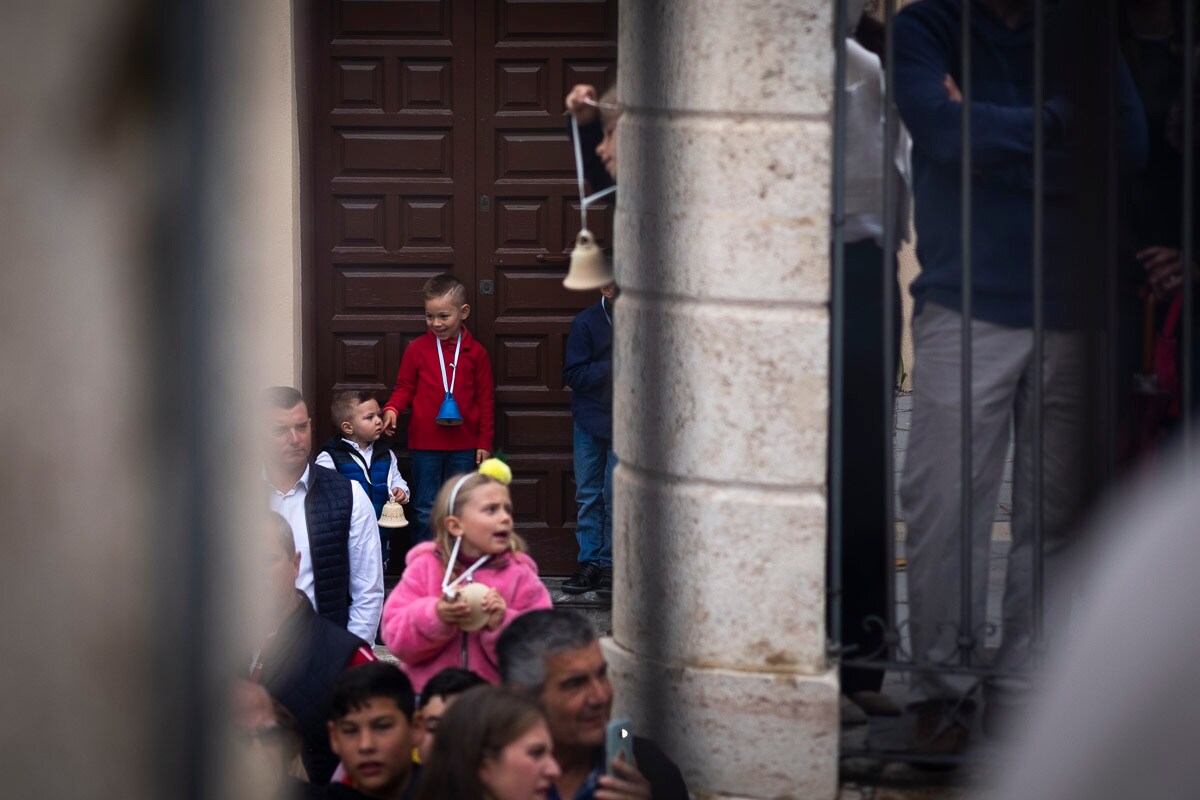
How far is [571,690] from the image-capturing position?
3.38 m

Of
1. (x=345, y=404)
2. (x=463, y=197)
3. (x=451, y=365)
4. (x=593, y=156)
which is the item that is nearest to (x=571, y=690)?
(x=593, y=156)

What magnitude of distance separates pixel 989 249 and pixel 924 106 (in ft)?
1.15

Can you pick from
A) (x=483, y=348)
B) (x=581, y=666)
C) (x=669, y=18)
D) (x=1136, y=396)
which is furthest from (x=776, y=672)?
(x=483, y=348)

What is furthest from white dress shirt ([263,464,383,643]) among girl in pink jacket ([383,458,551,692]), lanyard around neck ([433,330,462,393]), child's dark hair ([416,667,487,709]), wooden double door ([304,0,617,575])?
wooden double door ([304,0,617,575])

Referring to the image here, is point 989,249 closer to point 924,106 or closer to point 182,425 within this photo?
point 924,106

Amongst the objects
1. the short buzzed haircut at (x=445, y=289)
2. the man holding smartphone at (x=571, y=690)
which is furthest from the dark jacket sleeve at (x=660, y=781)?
the short buzzed haircut at (x=445, y=289)

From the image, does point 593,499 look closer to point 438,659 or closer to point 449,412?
point 449,412

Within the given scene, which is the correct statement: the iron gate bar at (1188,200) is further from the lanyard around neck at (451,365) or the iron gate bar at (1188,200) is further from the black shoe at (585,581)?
the lanyard around neck at (451,365)

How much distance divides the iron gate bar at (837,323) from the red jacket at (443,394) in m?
3.43

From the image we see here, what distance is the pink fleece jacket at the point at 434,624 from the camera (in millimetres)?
3787

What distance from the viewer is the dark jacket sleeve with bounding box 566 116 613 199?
13.3 feet

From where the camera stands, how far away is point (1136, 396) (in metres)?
3.56

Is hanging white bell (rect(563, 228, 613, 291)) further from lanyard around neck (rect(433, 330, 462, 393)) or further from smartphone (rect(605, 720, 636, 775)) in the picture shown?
lanyard around neck (rect(433, 330, 462, 393))

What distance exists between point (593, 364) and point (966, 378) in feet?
10.7
